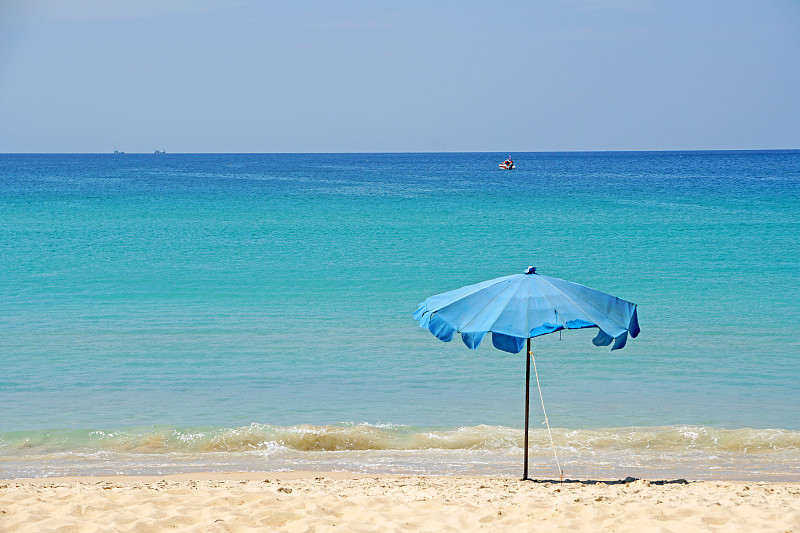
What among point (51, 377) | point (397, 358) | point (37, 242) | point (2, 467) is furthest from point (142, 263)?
point (2, 467)

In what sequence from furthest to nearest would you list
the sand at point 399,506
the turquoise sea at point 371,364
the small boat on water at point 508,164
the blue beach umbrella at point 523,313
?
the small boat on water at point 508,164
the turquoise sea at point 371,364
the blue beach umbrella at point 523,313
the sand at point 399,506

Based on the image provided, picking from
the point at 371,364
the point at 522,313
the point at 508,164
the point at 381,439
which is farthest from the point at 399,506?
the point at 508,164

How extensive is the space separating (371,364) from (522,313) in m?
6.30

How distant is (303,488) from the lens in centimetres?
701

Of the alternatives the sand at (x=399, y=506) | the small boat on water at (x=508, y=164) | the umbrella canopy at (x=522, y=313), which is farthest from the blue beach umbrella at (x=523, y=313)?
the small boat on water at (x=508, y=164)

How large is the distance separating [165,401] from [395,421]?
3.44m

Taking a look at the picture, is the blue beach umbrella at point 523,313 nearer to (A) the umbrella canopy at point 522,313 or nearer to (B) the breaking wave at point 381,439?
(A) the umbrella canopy at point 522,313

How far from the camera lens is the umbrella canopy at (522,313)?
19.9ft

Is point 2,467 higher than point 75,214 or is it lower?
lower

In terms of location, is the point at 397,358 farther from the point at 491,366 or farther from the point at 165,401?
the point at 165,401

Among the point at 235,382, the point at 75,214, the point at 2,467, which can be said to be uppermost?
the point at 75,214

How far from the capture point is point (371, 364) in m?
12.2

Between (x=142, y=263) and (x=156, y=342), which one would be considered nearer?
(x=156, y=342)

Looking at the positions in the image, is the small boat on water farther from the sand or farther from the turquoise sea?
the sand
